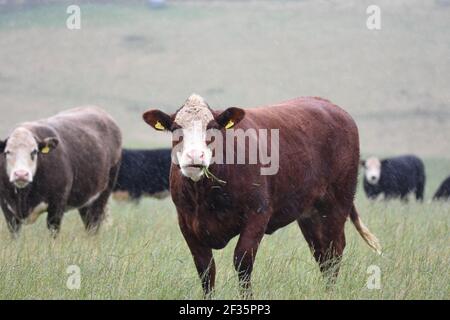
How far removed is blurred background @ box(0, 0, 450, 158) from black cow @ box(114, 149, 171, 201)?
63.4 ft

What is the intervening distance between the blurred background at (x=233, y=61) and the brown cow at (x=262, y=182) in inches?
1220

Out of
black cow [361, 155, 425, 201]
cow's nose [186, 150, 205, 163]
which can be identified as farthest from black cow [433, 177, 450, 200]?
cow's nose [186, 150, 205, 163]

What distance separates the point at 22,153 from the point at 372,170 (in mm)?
12672

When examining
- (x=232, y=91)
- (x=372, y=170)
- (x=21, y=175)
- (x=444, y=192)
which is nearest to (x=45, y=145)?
(x=21, y=175)

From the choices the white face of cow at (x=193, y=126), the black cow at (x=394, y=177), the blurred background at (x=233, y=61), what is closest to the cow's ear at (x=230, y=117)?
the white face of cow at (x=193, y=126)

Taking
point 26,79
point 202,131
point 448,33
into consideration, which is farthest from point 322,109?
point 448,33

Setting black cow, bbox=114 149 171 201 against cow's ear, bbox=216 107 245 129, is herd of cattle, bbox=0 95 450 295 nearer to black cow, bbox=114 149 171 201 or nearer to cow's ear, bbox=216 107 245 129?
cow's ear, bbox=216 107 245 129

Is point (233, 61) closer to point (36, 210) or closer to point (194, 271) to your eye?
point (36, 210)

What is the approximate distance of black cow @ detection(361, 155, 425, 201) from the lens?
→ 20.9m

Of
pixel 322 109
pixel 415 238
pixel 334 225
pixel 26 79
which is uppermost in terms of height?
pixel 322 109

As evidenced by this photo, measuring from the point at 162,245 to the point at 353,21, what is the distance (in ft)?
187

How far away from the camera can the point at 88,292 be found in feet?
20.5

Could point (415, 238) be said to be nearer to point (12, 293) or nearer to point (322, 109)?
point (322, 109)

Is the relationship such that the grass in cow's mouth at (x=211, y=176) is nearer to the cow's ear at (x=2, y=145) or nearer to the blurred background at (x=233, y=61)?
the cow's ear at (x=2, y=145)
